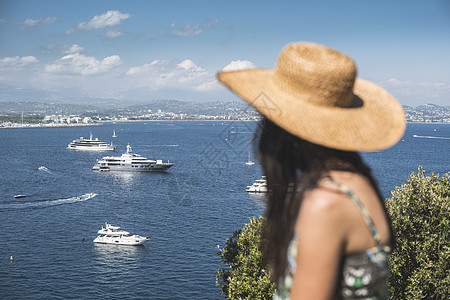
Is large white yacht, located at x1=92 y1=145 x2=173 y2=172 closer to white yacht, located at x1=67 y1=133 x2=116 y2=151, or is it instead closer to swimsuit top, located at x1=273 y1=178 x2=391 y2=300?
white yacht, located at x1=67 y1=133 x2=116 y2=151

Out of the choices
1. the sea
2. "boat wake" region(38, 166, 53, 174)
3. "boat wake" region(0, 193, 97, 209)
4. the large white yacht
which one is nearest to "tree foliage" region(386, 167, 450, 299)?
the sea

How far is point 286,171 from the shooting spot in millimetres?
2025

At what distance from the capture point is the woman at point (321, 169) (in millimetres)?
1598

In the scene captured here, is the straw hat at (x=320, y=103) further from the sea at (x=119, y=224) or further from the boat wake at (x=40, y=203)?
the boat wake at (x=40, y=203)

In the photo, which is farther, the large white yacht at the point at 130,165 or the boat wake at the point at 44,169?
the large white yacht at the point at 130,165

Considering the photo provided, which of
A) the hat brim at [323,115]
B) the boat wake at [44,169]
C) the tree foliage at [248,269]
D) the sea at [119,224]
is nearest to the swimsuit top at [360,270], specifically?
the hat brim at [323,115]

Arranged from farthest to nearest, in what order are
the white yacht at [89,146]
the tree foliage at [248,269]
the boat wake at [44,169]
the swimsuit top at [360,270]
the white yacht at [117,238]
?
the white yacht at [89,146] < the boat wake at [44,169] < the white yacht at [117,238] < the tree foliage at [248,269] < the swimsuit top at [360,270]

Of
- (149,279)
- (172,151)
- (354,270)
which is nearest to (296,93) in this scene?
(354,270)

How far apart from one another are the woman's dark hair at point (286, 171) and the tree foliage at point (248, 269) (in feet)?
50.4

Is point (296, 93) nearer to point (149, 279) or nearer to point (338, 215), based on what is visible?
point (338, 215)

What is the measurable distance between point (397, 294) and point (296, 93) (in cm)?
1773

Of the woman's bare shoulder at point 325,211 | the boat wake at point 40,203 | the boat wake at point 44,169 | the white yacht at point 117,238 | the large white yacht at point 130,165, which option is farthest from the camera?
the large white yacht at point 130,165

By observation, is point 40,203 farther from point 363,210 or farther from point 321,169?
point 363,210

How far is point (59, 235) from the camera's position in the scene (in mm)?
46969
